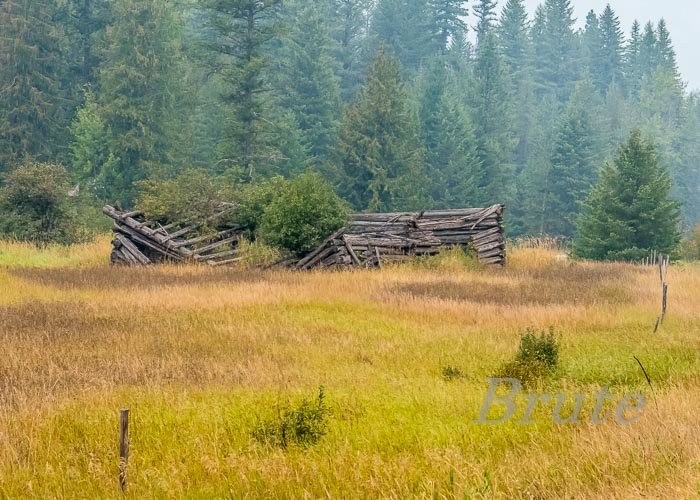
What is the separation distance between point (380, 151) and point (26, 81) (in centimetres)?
2149

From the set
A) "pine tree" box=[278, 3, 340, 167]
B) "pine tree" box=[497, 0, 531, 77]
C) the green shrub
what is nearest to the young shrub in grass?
the green shrub

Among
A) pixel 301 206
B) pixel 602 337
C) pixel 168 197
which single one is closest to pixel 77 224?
pixel 168 197

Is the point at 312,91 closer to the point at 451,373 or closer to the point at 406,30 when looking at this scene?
the point at 406,30

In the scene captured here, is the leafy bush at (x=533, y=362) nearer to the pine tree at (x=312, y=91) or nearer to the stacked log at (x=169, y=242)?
the stacked log at (x=169, y=242)

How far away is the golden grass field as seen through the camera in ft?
18.7

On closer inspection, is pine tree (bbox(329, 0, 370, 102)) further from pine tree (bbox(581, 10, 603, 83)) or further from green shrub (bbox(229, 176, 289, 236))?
green shrub (bbox(229, 176, 289, 236))

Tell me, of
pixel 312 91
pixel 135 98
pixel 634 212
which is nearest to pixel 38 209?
pixel 135 98

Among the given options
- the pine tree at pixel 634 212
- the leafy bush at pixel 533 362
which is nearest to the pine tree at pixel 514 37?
the pine tree at pixel 634 212

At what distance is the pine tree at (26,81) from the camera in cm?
4319

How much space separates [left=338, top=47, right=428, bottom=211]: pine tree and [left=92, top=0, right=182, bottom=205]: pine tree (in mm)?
10813

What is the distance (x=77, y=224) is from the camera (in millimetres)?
30062

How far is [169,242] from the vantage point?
23266 millimetres

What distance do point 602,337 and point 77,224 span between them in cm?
2386

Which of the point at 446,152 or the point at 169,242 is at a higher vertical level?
the point at 446,152
